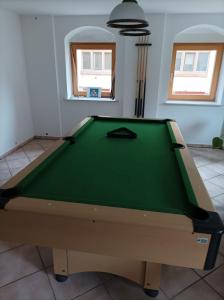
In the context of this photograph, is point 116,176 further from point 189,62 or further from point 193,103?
point 189,62

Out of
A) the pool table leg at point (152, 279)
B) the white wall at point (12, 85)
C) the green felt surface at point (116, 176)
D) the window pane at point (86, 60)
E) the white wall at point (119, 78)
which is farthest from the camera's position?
the window pane at point (86, 60)

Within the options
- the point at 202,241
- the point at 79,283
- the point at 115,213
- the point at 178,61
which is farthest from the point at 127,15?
the point at 178,61

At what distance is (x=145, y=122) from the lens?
2.89 metres

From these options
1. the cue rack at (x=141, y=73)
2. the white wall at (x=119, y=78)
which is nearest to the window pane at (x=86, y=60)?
the white wall at (x=119, y=78)

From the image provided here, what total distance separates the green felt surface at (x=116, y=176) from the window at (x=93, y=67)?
8.93 ft

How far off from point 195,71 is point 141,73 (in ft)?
3.77

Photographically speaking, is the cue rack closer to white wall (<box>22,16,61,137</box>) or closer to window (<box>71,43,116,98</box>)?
window (<box>71,43,116,98</box>)

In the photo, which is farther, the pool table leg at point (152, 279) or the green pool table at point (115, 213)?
the pool table leg at point (152, 279)

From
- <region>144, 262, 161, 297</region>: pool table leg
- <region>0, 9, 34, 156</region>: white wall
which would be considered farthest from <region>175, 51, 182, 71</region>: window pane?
<region>144, 262, 161, 297</region>: pool table leg

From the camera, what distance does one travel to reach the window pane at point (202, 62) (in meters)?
4.14

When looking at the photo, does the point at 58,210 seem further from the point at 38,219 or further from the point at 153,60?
the point at 153,60

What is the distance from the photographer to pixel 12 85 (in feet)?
12.7

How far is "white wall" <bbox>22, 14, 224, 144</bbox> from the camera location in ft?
12.3

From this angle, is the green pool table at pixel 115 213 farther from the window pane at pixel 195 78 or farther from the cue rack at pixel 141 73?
the window pane at pixel 195 78
